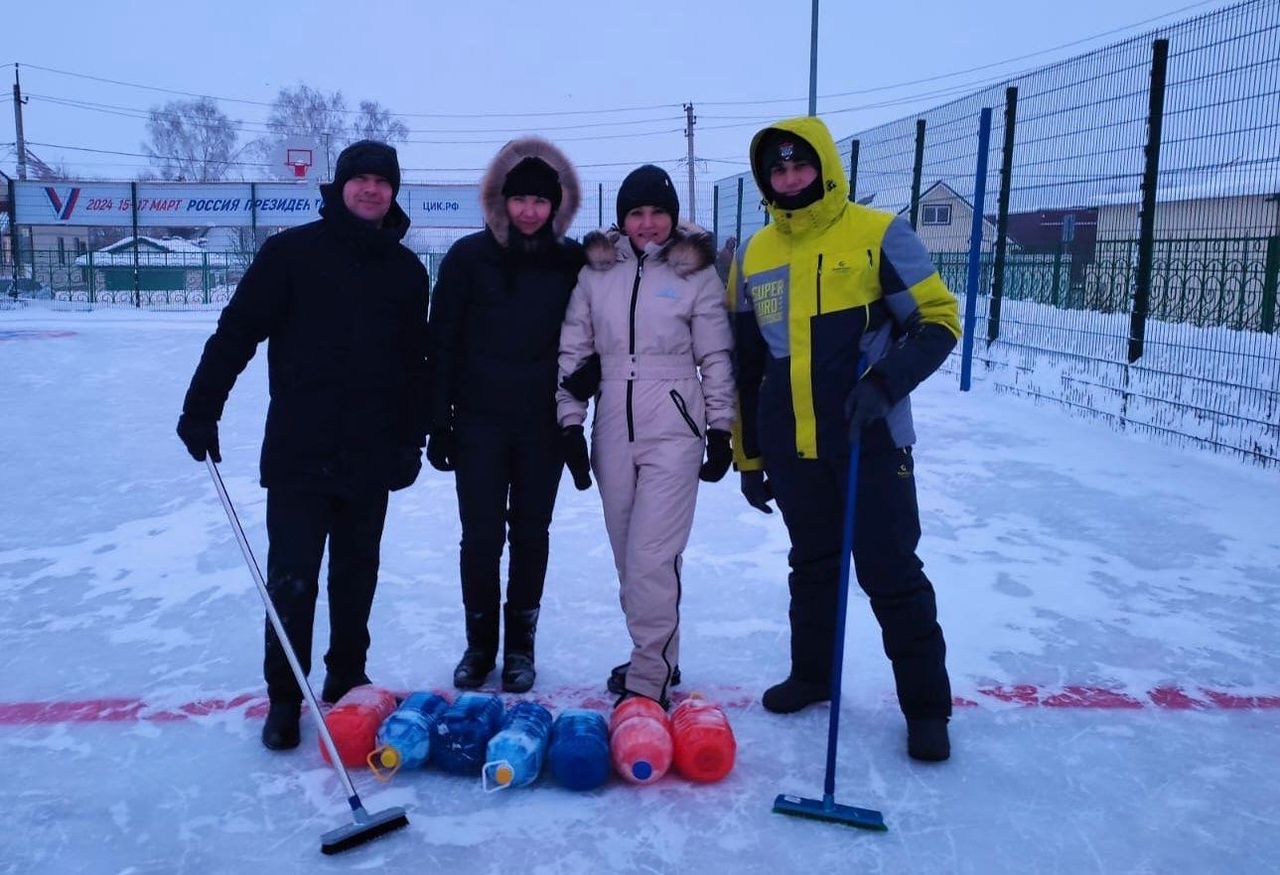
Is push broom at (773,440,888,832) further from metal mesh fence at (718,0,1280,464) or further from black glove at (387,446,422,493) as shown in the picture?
metal mesh fence at (718,0,1280,464)

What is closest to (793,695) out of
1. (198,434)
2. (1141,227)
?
(198,434)

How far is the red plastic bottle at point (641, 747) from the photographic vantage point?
2438 mm

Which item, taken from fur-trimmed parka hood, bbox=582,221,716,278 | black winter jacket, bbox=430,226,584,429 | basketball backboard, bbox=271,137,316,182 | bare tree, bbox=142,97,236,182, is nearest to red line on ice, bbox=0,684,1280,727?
black winter jacket, bbox=430,226,584,429

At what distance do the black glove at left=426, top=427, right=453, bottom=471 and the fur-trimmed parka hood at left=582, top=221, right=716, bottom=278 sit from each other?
0.67m

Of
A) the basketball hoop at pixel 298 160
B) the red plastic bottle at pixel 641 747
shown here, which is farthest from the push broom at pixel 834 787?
the basketball hoop at pixel 298 160

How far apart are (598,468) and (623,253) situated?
629mm

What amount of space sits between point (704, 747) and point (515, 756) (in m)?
0.46

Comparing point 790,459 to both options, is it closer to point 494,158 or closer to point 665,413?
point 665,413

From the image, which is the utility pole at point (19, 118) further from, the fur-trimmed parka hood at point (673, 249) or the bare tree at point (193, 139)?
the fur-trimmed parka hood at point (673, 249)

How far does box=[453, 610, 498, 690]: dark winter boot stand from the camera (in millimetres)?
3057

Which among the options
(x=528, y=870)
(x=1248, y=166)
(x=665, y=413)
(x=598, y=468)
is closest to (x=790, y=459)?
(x=665, y=413)

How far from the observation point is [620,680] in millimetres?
2980

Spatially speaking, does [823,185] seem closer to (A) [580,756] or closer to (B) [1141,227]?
(A) [580,756]

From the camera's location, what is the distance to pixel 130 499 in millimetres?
5352
